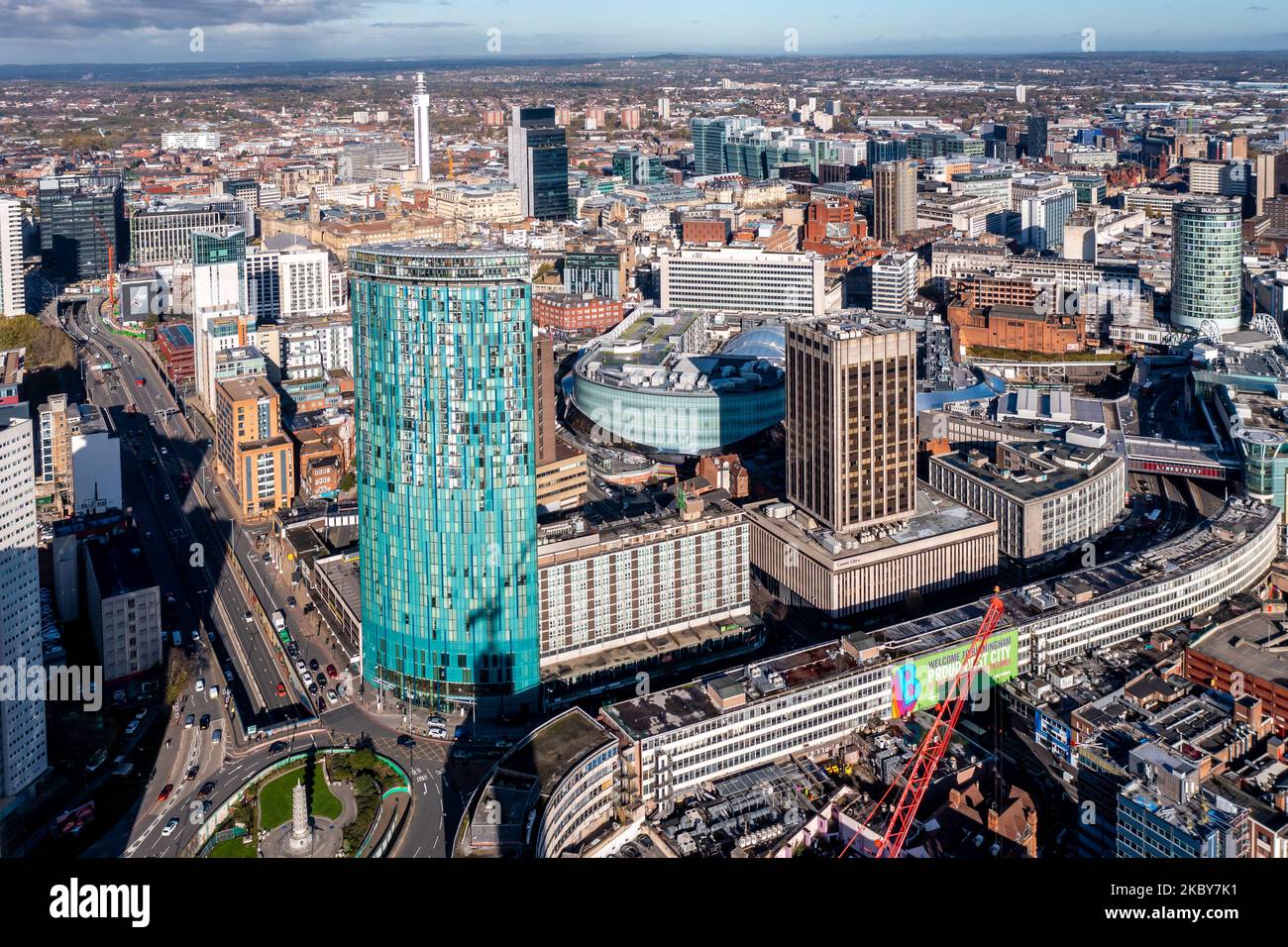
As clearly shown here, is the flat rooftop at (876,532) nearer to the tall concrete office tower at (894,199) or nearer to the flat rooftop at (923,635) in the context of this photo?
the flat rooftop at (923,635)

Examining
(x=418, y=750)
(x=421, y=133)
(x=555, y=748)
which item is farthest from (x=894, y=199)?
(x=555, y=748)

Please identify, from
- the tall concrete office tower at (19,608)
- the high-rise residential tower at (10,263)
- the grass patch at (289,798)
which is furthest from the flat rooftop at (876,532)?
the high-rise residential tower at (10,263)

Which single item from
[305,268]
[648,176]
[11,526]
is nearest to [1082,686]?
[11,526]

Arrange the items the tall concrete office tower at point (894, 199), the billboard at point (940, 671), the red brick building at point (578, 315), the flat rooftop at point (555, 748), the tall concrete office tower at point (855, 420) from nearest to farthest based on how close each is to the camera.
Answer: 1. the flat rooftop at point (555, 748)
2. the billboard at point (940, 671)
3. the tall concrete office tower at point (855, 420)
4. the red brick building at point (578, 315)
5. the tall concrete office tower at point (894, 199)

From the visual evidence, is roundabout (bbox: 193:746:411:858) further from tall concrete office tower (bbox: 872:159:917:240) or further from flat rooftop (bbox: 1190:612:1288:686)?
tall concrete office tower (bbox: 872:159:917:240)

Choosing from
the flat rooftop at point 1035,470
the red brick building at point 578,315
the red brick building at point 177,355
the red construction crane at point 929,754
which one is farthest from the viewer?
the red brick building at point 578,315

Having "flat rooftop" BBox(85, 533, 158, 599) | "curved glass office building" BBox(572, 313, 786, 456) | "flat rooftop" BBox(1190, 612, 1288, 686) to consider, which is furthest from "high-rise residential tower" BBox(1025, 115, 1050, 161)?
"flat rooftop" BBox(85, 533, 158, 599)

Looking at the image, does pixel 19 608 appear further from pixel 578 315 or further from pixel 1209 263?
pixel 1209 263

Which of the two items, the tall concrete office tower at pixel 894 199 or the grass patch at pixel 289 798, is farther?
the tall concrete office tower at pixel 894 199
